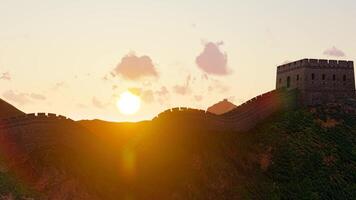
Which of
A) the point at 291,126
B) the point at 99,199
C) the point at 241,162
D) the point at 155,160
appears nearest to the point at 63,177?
the point at 99,199

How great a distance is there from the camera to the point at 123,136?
55219 mm

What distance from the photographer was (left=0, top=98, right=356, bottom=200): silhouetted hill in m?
41.6

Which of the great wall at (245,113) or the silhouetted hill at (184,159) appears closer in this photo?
the silhouetted hill at (184,159)

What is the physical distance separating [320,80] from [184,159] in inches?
886

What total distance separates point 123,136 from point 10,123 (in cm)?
1529

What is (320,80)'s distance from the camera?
65.8 meters

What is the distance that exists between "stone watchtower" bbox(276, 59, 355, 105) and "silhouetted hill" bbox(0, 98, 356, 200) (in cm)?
192

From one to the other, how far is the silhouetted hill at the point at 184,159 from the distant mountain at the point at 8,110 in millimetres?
7283

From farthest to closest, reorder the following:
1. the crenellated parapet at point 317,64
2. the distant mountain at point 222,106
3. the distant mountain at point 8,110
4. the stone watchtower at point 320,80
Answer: the distant mountain at point 222,106, the crenellated parapet at point 317,64, the stone watchtower at point 320,80, the distant mountain at point 8,110

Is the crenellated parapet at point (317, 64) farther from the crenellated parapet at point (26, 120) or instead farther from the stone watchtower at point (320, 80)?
the crenellated parapet at point (26, 120)

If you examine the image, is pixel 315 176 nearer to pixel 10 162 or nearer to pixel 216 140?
pixel 216 140

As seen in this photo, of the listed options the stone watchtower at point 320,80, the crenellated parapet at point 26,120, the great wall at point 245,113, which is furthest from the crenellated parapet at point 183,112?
the stone watchtower at point 320,80

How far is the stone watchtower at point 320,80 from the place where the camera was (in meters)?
65.2

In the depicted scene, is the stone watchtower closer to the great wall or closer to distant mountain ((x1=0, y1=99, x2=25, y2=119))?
the great wall
